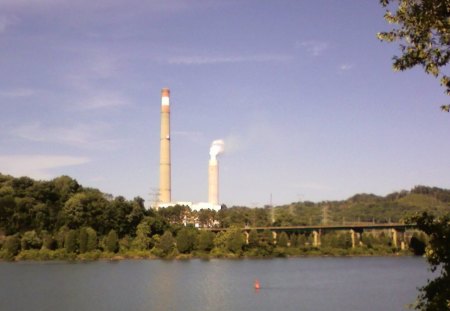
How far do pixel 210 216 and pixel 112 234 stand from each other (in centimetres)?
5135

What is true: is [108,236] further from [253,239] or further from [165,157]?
[165,157]

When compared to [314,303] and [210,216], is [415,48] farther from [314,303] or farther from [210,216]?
[210,216]

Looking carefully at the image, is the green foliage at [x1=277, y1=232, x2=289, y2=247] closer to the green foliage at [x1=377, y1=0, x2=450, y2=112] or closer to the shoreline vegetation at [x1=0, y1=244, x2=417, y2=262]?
the shoreline vegetation at [x1=0, y1=244, x2=417, y2=262]

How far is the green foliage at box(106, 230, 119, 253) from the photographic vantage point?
105062 mm

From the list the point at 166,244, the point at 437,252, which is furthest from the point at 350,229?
the point at 437,252

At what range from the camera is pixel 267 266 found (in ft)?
297

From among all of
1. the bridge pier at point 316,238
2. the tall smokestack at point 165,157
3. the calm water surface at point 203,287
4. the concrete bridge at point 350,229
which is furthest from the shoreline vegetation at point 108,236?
the tall smokestack at point 165,157

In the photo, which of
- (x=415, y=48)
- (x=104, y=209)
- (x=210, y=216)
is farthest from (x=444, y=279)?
(x=210, y=216)

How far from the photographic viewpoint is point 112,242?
346ft

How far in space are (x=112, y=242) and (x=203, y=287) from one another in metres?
47.7

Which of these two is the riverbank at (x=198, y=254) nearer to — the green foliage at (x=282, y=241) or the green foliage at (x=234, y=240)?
the green foliage at (x=234, y=240)

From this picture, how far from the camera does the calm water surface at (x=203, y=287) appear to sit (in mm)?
50312

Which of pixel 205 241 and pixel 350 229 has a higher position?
pixel 350 229

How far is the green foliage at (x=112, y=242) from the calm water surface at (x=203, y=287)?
15.2 meters
